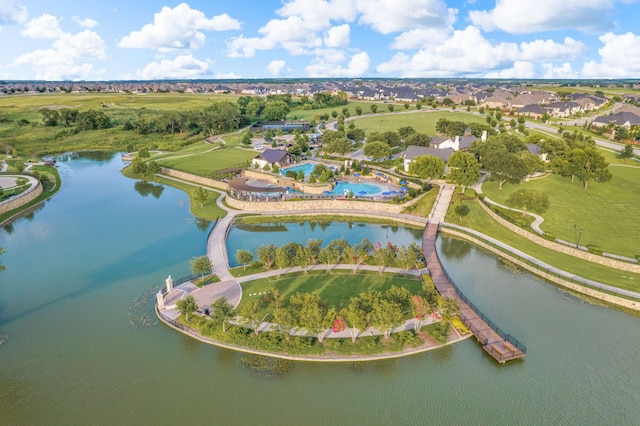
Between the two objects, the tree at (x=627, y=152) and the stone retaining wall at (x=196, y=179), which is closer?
the stone retaining wall at (x=196, y=179)

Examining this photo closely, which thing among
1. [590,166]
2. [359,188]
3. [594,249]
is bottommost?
[594,249]

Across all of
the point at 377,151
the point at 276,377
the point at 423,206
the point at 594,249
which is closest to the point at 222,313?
the point at 276,377

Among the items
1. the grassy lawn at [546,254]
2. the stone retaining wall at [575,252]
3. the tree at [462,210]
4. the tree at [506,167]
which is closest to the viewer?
the grassy lawn at [546,254]

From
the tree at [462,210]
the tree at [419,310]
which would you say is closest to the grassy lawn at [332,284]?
the tree at [419,310]

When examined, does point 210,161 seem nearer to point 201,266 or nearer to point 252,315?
point 201,266

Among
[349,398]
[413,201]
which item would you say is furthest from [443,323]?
[413,201]

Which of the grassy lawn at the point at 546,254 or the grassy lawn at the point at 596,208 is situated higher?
the grassy lawn at the point at 596,208

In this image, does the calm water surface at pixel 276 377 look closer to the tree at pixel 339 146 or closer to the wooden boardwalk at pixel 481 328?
the wooden boardwalk at pixel 481 328

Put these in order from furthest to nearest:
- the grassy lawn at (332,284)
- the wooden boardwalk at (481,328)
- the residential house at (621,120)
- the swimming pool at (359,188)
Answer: the residential house at (621,120), the swimming pool at (359,188), the grassy lawn at (332,284), the wooden boardwalk at (481,328)
